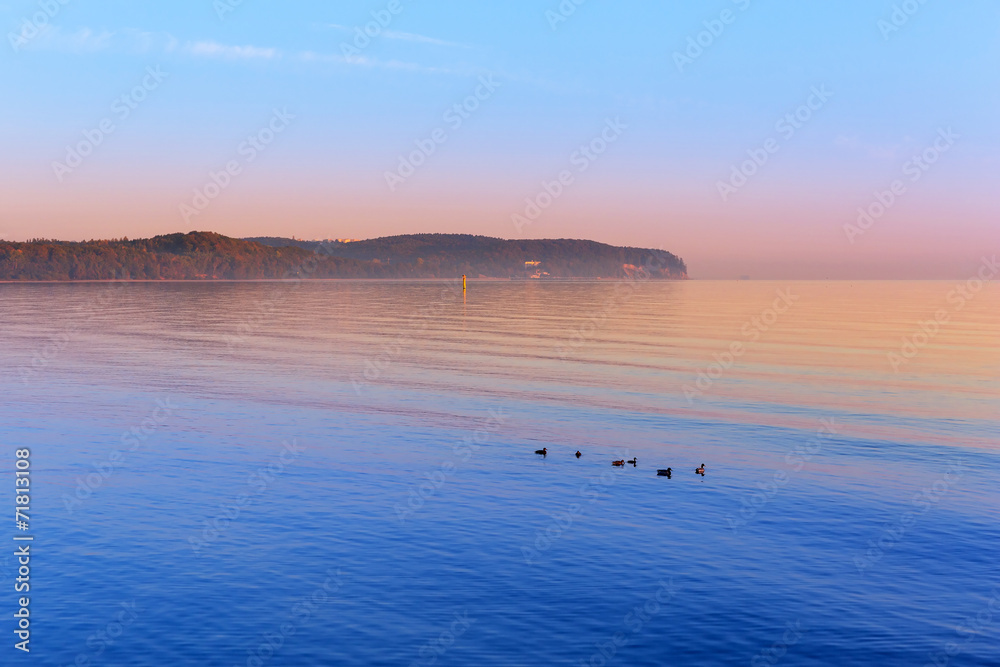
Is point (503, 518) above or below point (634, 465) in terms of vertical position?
below

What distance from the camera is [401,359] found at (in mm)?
72625

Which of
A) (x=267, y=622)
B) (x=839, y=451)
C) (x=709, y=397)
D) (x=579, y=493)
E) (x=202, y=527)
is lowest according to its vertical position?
(x=267, y=622)

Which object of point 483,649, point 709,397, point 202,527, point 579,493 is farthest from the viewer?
point 709,397

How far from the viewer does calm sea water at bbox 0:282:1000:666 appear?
19.3 metres

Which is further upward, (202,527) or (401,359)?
(401,359)

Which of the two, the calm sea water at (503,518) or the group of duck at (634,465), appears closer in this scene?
the calm sea water at (503,518)

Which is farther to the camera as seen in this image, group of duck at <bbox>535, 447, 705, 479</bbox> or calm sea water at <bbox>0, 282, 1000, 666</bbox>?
group of duck at <bbox>535, 447, 705, 479</bbox>

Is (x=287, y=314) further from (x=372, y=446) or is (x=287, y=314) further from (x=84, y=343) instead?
(x=372, y=446)

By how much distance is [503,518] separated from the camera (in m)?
27.7

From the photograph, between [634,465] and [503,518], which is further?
[634,465]

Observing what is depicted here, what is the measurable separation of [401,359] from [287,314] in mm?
69545

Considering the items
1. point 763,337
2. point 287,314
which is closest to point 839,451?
point 763,337

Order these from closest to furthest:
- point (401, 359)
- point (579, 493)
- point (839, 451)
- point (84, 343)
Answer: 1. point (579, 493)
2. point (839, 451)
3. point (401, 359)
4. point (84, 343)

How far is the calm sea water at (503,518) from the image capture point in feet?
63.3
